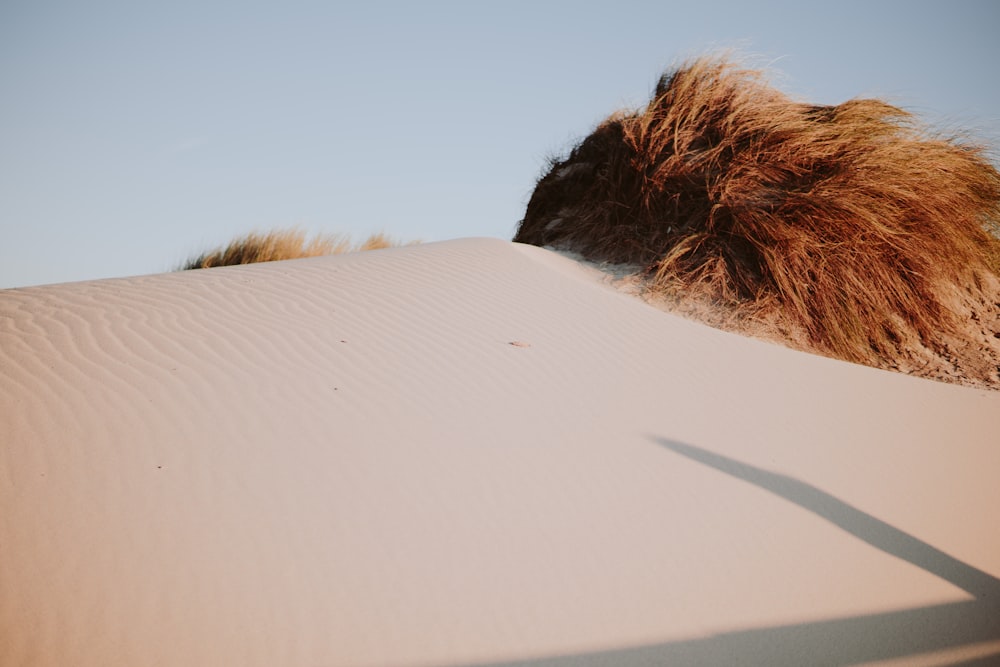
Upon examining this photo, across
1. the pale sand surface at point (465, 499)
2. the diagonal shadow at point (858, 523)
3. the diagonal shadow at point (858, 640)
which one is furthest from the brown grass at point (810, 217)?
the diagonal shadow at point (858, 640)

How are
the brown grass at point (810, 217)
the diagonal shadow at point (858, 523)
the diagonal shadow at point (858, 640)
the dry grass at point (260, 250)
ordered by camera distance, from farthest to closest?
the dry grass at point (260, 250)
the brown grass at point (810, 217)
the diagonal shadow at point (858, 523)
the diagonal shadow at point (858, 640)

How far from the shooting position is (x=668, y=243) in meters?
6.65

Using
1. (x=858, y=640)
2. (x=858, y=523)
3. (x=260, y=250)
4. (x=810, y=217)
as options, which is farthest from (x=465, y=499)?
(x=260, y=250)

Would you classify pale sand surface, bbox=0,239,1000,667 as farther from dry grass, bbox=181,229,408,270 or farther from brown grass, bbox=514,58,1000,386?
A: dry grass, bbox=181,229,408,270

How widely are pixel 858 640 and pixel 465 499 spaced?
1.60 meters

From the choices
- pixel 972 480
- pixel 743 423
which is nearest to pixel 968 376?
pixel 972 480

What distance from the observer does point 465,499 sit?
2543mm

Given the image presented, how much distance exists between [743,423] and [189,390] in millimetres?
3351

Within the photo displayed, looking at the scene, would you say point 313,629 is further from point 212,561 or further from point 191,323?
point 191,323

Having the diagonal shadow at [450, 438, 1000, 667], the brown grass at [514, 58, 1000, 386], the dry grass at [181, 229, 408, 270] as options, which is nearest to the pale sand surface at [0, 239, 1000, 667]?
the diagonal shadow at [450, 438, 1000, 667]

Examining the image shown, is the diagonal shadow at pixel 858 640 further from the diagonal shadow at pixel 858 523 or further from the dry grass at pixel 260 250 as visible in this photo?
the dry grass at pixel 260 250

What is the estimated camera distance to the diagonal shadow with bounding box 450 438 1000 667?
6.34 feet

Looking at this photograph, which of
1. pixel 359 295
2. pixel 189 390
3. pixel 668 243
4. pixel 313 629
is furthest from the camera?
pixel 668 243

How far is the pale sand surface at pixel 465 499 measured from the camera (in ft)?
6.48
